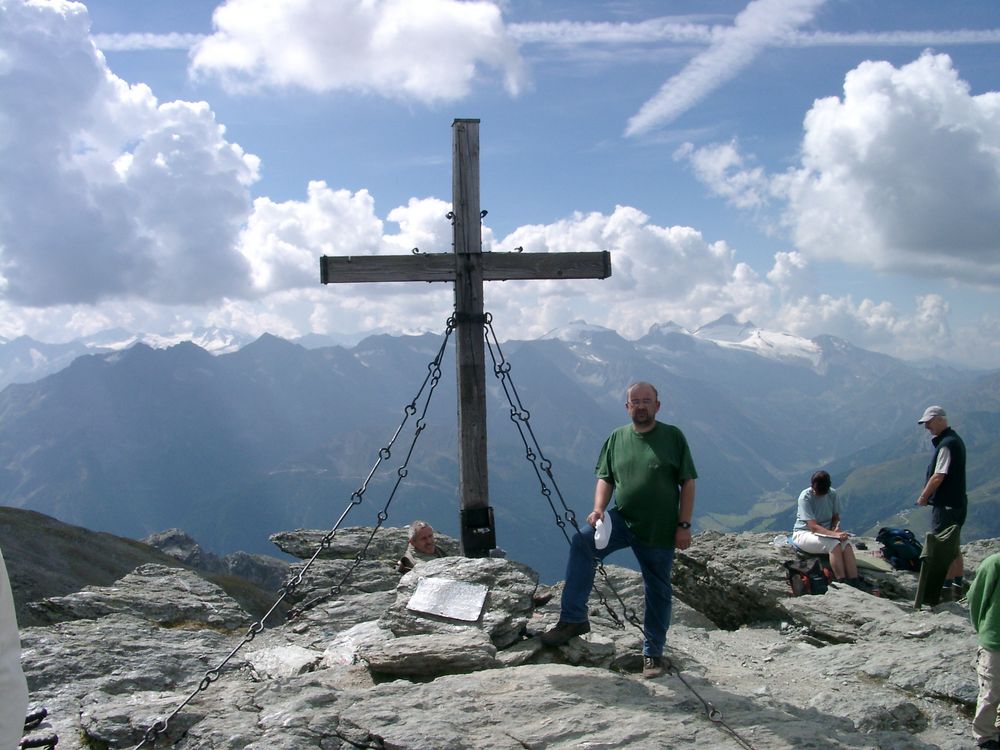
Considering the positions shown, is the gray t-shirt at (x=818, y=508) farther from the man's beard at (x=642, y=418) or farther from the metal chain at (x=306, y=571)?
the metal chain at (x=306, y=571)

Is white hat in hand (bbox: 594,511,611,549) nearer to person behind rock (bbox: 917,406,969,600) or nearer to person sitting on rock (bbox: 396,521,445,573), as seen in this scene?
person sitting on rock (bbox: 396,521,445,573)

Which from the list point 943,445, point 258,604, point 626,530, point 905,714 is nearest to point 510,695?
point 626,530

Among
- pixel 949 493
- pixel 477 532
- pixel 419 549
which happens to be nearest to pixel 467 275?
pixel 477 532

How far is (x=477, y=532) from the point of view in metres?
10.9

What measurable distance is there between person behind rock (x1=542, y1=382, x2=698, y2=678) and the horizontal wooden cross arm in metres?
3.08

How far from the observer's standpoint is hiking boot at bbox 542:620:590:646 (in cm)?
845

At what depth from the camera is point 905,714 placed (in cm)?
789

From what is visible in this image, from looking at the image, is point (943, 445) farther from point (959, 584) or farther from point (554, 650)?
point (554, 650)

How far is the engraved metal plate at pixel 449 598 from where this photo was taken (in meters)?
8.93

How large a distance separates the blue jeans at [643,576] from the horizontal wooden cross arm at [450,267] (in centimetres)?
391

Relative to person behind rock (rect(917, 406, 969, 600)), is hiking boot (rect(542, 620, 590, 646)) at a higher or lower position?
lower

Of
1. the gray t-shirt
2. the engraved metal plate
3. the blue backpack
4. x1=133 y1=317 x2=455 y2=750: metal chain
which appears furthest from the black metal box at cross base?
the blue backpack

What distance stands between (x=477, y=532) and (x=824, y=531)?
241 inches

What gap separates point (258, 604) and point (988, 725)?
3439 centimetres
